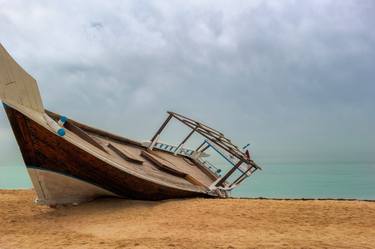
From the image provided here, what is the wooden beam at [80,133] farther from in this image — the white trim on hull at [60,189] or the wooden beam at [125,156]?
the white trim on hull at [60,189]

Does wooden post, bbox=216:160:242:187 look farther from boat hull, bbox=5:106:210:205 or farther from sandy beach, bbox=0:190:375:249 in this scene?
boat hull, bbox=5:106:210:205

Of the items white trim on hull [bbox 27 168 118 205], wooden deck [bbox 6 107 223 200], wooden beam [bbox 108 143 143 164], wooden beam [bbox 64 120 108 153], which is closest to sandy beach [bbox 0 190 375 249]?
white trim on hull [bbox 27 168 118 205]

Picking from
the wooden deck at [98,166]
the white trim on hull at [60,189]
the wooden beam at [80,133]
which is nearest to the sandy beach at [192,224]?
the white trim on hull at [60,189]

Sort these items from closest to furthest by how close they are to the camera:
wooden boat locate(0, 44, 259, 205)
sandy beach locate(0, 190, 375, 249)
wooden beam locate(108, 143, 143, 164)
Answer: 1. sandy beach locate(0, 190, 375, 249)
2. wooden boat locate(0, 44, 259, 205)
3. wooden beam locate(108, 143, 143, 164)

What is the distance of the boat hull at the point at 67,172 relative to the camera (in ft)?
31.4

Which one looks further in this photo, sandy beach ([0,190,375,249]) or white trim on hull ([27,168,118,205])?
white trim on hull ([27,168,118,205])

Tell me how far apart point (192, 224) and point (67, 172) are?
11.6 ft

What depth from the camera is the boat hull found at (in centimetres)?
956

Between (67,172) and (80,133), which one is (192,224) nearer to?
(67,172)

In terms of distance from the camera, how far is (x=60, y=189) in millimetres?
10406

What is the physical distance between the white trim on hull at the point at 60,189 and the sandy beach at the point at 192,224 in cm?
25

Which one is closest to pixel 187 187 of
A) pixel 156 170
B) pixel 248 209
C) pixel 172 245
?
pixel 156 170

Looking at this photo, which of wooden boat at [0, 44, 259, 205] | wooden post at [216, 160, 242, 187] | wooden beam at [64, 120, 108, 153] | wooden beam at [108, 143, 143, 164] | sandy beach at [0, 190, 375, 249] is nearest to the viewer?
sandy beach at [0, 190, 375, 249]

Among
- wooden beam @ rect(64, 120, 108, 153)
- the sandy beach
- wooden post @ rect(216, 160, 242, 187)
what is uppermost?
wooden post @ rect(216, 160, 242, 187)
